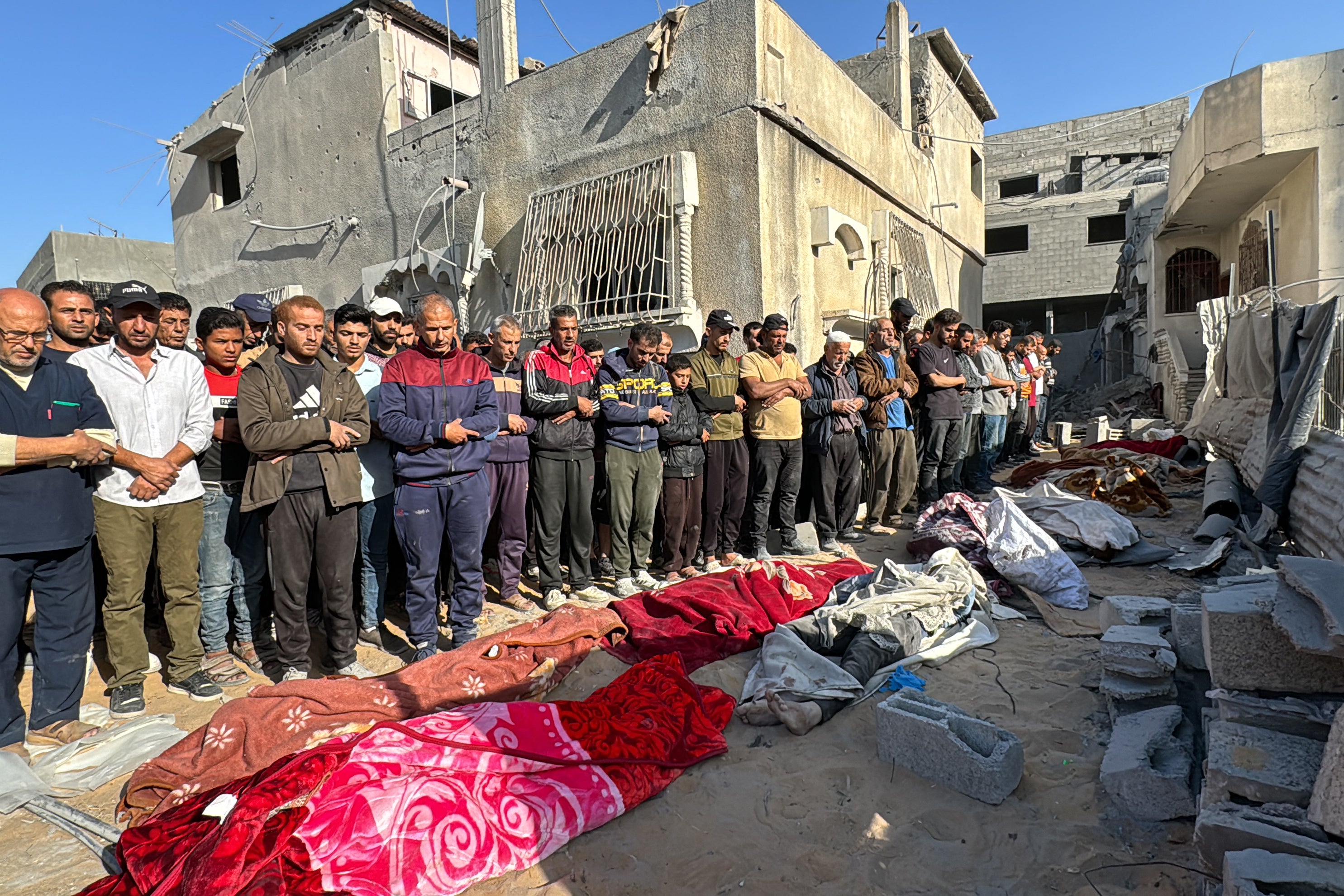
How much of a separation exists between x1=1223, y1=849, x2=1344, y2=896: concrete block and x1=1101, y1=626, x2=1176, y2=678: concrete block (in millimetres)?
1192

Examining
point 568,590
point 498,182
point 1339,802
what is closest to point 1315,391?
point 1339,802

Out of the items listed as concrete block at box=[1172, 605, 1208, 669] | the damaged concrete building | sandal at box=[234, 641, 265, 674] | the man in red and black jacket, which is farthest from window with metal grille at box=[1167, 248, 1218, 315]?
sandal at box=[234, 641, 265, 674]

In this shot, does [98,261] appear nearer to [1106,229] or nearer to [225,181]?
[225,181]

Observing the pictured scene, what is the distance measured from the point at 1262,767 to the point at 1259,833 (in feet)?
1.03

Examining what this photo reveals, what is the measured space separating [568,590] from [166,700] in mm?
2287

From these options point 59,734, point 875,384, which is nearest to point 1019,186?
point 875,384

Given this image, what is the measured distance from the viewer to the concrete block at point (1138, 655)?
287 cm

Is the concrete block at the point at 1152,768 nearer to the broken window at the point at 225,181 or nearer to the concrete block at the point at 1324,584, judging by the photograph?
the concrete block at the point at 1324,584

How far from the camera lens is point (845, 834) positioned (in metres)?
2.41

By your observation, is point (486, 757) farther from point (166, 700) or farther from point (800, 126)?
point (800, 126)

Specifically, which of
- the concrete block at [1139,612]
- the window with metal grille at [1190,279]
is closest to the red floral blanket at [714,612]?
the concrete block at [1139,612]

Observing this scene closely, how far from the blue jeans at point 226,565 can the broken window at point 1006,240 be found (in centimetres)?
2572

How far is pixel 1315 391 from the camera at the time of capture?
15.2ft

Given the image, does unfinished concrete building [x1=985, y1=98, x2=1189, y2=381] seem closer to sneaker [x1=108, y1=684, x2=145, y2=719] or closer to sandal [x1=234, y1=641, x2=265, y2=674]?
sandal [x1=234, y1=641, x2=265, y2=674]
